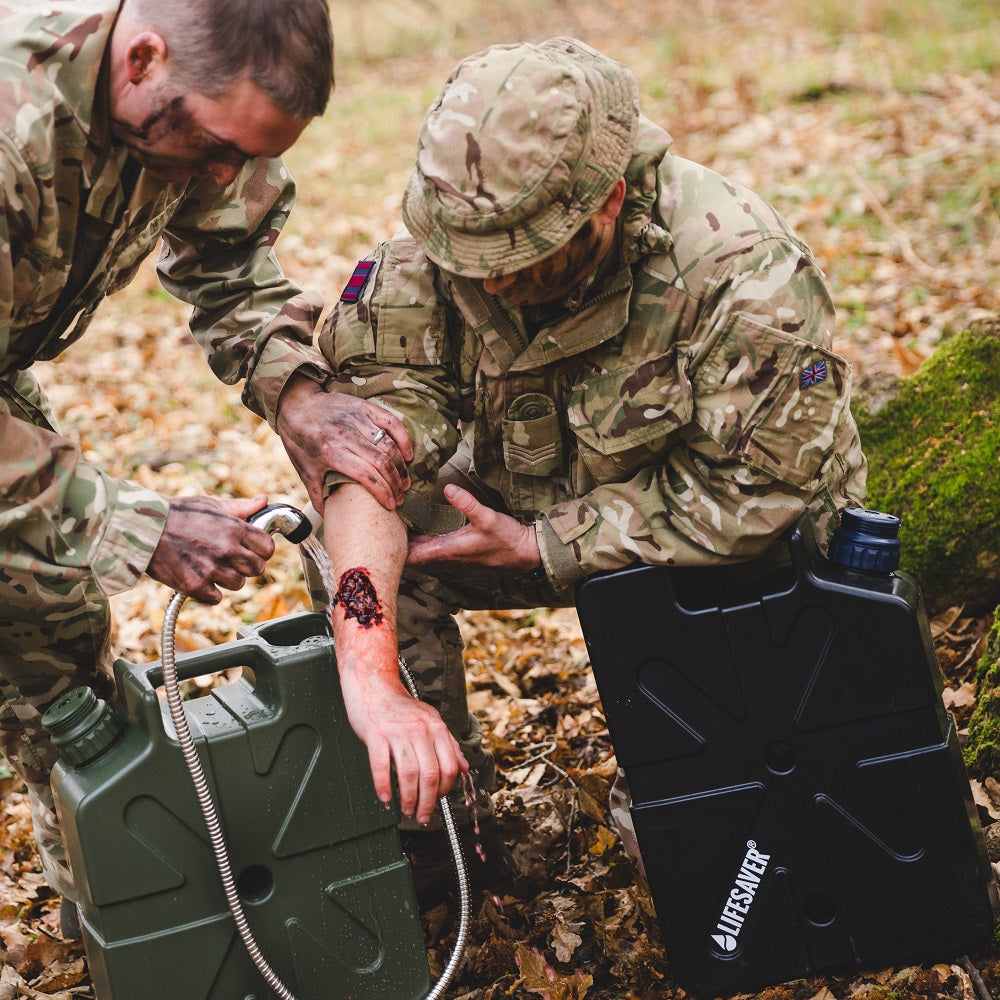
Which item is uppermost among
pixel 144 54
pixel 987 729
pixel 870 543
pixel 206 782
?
pixel 144 54

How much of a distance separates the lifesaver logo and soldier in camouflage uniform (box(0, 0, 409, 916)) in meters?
1.19

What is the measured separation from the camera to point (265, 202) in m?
3.29

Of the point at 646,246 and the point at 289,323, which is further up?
the point at 646,246

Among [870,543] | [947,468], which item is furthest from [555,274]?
[947,468]

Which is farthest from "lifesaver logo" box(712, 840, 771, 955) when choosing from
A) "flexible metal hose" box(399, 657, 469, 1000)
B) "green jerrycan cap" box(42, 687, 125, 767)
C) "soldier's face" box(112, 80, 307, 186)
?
"soldier's face" box(112, 80, 307, 186)

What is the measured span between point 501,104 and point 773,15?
13046 millimetres

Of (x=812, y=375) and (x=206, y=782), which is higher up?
(x=812, y=375)

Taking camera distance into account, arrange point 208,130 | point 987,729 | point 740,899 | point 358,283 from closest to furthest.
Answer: point 208,130 → point 740,899 → point 358,283 → point 987,729

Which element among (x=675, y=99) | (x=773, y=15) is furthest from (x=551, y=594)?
(x=773, y=15)

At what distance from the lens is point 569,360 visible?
280cm

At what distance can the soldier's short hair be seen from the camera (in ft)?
7.57

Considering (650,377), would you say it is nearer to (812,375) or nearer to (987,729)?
(812,375)

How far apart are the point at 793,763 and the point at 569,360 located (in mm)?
1076

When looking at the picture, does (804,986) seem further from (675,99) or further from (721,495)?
(675,99)
